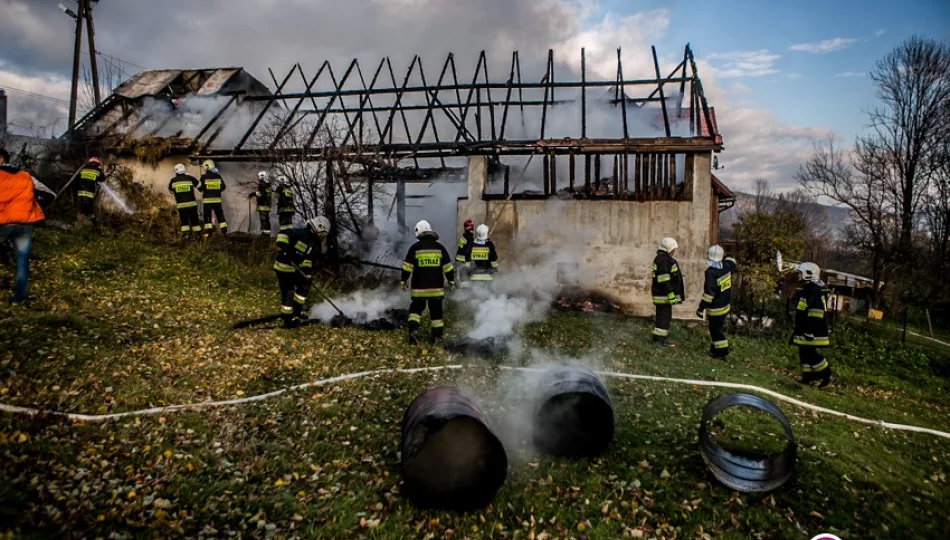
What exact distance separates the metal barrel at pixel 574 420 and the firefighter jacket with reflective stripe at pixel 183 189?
11.6 metres

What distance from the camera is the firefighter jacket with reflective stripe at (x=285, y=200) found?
40.4 feet

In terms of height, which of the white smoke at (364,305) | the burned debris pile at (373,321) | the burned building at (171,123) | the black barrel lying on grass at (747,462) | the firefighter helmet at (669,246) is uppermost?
the burned building at (171,123)

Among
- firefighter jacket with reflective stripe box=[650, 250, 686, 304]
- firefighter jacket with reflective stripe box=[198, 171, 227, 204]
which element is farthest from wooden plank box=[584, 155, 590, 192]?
firefighter jacket with reflective stripe box=[198, 171, 227, 204]

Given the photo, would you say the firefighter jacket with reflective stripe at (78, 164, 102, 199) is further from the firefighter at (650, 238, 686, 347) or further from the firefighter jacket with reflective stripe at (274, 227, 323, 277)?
the firefighter at (650, 238, 686, 347)

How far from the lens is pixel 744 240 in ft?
83.6

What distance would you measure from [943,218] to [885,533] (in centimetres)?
2513

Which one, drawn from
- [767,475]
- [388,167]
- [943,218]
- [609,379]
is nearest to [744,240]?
[943,218]

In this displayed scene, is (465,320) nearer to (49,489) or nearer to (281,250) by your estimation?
(281,250)

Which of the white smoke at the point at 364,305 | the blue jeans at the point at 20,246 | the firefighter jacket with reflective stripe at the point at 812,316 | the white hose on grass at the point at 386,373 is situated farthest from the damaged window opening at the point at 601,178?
the blue jeans at the point at 20,246

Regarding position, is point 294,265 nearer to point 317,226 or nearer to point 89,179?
point 317,226

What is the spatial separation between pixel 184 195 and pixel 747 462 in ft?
43.9

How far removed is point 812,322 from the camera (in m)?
7.80

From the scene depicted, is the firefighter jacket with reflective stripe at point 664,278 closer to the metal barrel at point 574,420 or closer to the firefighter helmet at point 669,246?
the firefighter helmet at point 669,246

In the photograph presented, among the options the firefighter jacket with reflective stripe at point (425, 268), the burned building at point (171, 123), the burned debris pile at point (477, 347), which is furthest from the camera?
the burned building at point (171, 123)
